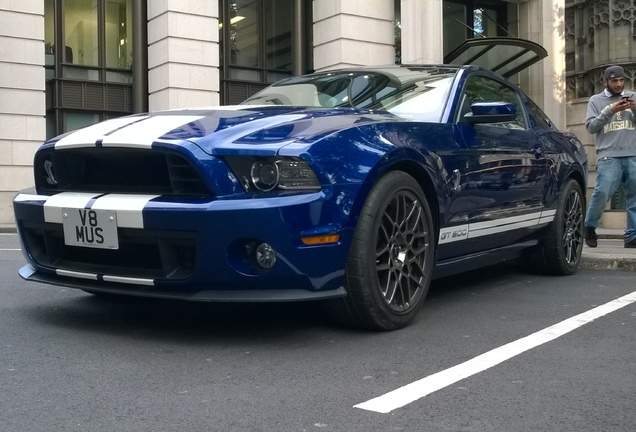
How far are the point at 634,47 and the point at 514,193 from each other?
15649 mm

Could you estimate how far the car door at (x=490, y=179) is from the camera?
4613 millimetres

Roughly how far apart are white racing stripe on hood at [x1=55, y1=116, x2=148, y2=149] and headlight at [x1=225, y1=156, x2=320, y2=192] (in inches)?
30.2

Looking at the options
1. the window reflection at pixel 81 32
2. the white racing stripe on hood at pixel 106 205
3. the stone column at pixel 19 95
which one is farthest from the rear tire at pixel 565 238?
the window reflection at pixel 81 32

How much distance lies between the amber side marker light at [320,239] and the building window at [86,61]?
17406 mm

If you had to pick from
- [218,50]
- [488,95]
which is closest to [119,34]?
[218,50]

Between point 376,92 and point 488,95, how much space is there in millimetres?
998

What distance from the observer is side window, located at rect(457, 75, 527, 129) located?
501 cm

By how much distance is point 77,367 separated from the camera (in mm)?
3326

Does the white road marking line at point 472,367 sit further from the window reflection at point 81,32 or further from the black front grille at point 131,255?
the window reflection at point 81,32

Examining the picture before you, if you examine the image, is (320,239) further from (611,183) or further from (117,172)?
(611,183)

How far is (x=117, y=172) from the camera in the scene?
12.7ft

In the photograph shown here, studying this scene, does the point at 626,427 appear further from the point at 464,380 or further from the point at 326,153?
the point at 326,153

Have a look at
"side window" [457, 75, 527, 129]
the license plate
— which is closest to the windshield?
"side window" [457, 75, 527, 129]

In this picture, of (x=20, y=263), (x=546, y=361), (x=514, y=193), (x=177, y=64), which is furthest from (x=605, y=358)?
(x=177, y=64)
